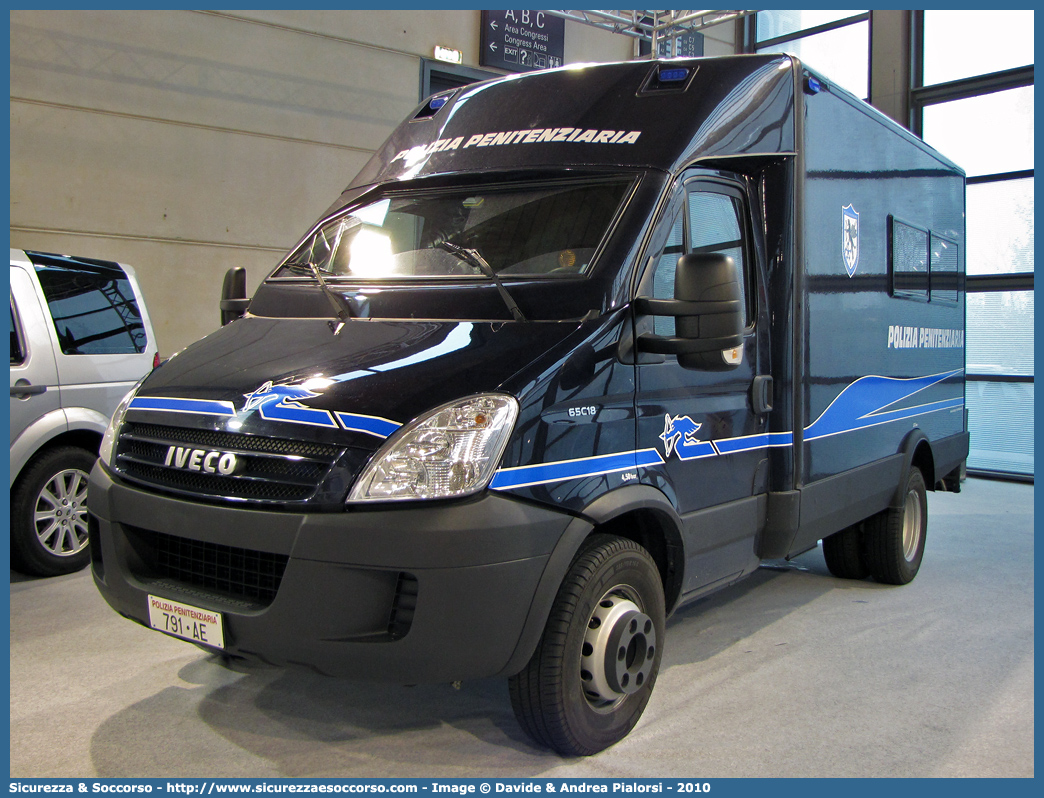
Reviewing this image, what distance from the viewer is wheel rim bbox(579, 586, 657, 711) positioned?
3.00m

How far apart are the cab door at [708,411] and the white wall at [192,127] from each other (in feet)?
21.2

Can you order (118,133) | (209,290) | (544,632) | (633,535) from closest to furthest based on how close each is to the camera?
(544,632) < (633,535) < (118,133) < (209,290)

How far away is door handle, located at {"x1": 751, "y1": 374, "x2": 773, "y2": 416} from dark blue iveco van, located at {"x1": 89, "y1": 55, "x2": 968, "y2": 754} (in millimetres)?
14

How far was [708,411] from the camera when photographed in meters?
3.53

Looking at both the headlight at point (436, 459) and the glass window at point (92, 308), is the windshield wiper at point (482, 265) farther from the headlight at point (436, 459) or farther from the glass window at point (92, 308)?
the glass window at point (92, 308)

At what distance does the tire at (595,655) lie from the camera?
9.42ft

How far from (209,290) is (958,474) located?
6.78 m

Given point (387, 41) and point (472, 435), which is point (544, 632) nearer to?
point (472, 435)

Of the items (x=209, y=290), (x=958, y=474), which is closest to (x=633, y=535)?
(x=958, y=474)

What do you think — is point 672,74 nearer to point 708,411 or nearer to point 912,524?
point 708,411

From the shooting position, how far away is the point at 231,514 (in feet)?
8.91

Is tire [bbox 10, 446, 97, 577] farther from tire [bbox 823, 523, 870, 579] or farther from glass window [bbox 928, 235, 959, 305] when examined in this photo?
glass window [bbox 928, 235, 959, 305]

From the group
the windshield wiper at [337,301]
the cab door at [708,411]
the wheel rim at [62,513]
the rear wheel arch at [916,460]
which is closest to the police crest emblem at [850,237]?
the cab door at [708,411]

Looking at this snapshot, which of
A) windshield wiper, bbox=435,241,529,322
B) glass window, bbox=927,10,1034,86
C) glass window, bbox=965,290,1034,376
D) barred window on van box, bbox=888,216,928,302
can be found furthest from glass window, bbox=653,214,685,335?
glass window, bbox=927,10,1034,86
